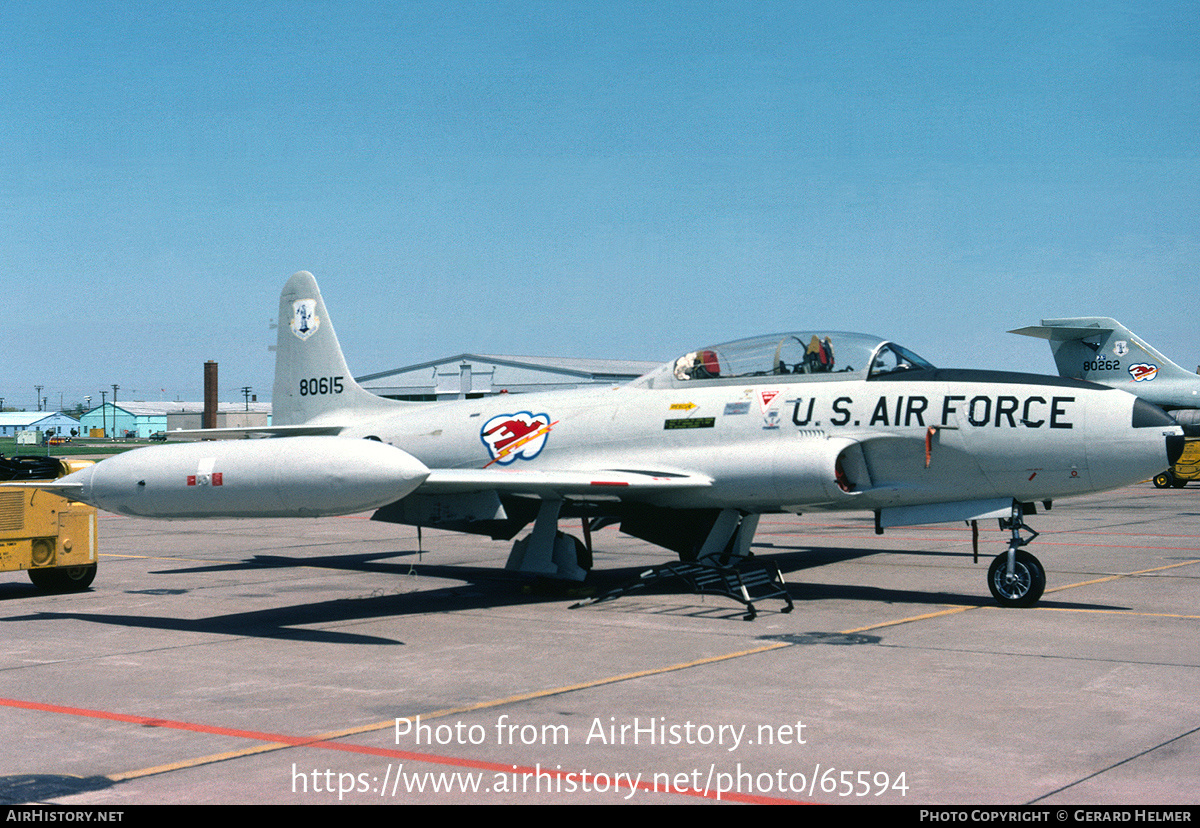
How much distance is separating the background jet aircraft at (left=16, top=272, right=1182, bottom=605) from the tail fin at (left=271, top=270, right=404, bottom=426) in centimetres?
312

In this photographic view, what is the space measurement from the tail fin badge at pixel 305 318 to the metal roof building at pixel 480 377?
5024cm

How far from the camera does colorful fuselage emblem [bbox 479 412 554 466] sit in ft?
44.4

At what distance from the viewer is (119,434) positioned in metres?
168

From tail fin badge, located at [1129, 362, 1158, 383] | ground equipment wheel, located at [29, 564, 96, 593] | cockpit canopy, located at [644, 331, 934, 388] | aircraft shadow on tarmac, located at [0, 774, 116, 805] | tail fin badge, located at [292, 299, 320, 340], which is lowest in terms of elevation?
aircraft shadow on tarmac, located at [0, 774, 116, 805]

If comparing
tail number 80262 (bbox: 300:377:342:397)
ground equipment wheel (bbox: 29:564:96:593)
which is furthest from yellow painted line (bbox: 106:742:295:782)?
tail number 80262 (bbox: 300:377:342:397)

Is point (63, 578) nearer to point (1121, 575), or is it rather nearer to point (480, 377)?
point (1121, 575)

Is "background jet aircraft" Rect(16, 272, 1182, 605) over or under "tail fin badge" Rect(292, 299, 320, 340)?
under

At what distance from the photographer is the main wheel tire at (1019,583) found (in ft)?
36.2

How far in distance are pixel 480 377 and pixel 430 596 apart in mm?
62603

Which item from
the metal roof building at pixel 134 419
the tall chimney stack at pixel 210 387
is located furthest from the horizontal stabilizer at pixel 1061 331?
the metal roof building at pixel 134 419

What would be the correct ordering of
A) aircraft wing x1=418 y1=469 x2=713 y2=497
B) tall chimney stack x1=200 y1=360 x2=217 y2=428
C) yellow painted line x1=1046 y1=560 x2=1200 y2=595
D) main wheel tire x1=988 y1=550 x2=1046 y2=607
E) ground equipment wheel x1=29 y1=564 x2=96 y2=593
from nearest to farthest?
main wheel tire x1=988 y1=550 x2=1046 y2=607, aircraft wing x1=418 y1=469 x2=713 y2=497, yellow painted line x1=1046 y1=560 x2=1200 y2=595, ground equipment wheel x1=29 y1=564 x2=96 y2=593, tall chimney stack x1=200 y1=360 x2=217 y2=428

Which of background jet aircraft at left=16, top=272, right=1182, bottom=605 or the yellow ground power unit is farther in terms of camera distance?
the yellow ground power unit

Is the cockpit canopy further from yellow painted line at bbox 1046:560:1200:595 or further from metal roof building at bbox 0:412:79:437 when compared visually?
metal roof building at bbox 0:412:79:437

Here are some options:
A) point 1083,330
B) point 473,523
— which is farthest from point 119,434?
point 473,523
